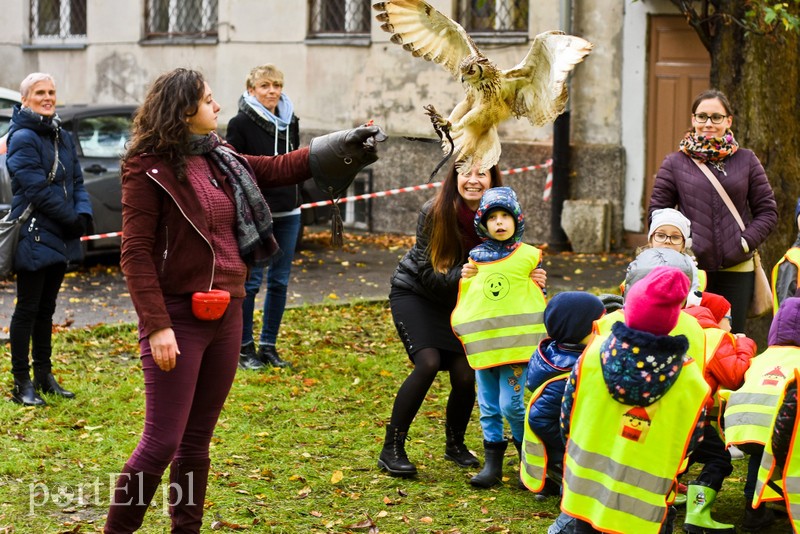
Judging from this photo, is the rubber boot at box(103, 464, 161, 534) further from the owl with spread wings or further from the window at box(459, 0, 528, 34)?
the window at box(459, 0, 528, 34)

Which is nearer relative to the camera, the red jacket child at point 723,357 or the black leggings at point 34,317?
the red jacket child at point 723,357

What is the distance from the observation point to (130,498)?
4.49 m

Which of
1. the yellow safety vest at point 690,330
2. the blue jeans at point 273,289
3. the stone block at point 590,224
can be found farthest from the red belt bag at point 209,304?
the stone block at point 590,224

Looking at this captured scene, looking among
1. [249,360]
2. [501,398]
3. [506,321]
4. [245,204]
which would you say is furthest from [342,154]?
[249,360]

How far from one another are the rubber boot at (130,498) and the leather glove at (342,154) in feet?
4.25

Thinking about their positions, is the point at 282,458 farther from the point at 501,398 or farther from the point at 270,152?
the point at 270,152

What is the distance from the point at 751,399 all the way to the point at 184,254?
90.7 inches

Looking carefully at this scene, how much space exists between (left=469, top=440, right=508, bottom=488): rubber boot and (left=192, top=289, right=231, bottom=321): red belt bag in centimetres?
194

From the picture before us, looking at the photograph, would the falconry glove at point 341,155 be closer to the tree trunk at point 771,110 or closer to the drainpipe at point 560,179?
the tree trunk at point 771,110

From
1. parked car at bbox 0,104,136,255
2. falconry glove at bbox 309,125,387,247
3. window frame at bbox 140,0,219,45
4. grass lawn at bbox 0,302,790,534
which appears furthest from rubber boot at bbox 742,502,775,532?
window frame at bbox 140,0,219,45

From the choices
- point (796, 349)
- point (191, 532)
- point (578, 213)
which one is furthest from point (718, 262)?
point (578, 213)

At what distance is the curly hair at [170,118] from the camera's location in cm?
443

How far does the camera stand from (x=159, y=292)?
4410mm

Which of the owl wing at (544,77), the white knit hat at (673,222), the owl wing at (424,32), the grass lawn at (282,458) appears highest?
the owl wing at (424,32)
